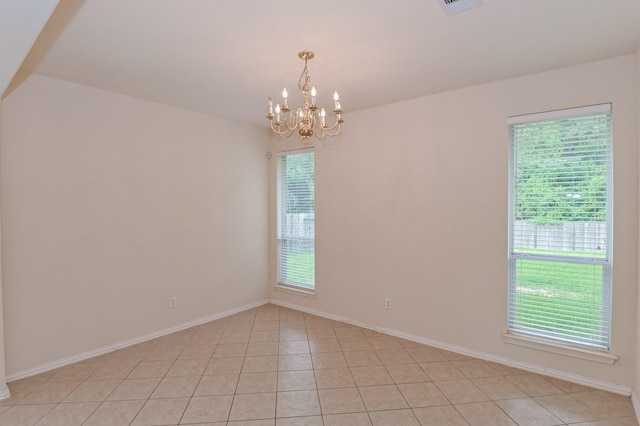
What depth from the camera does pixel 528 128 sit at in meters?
2.91

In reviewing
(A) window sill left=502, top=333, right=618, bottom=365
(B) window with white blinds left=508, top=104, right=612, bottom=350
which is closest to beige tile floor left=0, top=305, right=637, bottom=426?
(A) window sill left=502, top=333, right=618, bottom=365

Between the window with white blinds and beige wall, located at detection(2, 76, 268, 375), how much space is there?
3278mm

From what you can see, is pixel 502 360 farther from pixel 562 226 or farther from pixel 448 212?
pixel 448 212

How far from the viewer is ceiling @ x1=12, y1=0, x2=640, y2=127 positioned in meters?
1.93

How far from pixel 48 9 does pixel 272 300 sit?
161 inches

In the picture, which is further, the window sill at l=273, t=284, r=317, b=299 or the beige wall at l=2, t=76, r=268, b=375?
the window sill at l=273, t=284, r=317, b=299

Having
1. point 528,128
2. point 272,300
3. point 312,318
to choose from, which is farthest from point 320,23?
point 272,300

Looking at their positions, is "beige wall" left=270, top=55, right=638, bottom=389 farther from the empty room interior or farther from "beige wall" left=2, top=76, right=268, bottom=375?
"beige wall" left=2, top=76, right=268, bottom=375

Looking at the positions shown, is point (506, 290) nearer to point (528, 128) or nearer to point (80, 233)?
point (528, 128)

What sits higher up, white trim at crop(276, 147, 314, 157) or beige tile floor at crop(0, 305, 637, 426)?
white trim at crop(276, 147, 314, 157)

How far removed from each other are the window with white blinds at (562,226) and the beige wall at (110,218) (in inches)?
129

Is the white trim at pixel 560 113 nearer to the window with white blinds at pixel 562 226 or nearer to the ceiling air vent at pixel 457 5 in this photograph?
the window with white blinds at pixel 562 226

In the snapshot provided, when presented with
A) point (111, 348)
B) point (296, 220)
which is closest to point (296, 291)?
point (296, 220)

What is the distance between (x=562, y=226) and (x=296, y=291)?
3143 mm
